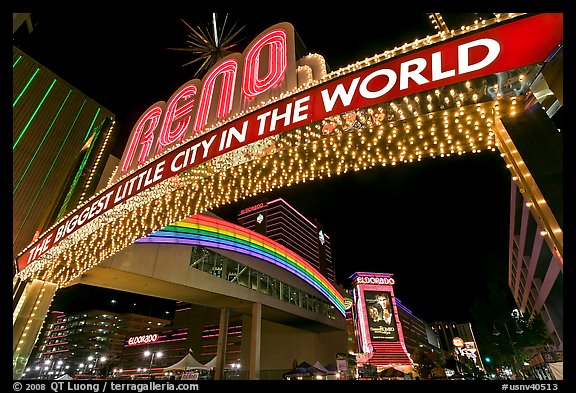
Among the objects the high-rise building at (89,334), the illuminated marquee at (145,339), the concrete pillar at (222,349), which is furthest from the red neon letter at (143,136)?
the high-rise building at (89,334)

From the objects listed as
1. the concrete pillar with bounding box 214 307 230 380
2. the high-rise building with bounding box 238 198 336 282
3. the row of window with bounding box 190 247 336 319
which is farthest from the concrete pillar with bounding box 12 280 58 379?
the high-rise building with bounding box 238 198 336 282

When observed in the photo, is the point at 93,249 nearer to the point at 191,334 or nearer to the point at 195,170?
the point at 195,170

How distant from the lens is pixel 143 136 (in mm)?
8391

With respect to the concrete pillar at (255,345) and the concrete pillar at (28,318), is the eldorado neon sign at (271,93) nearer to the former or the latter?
the concrete pillar at (28,318)

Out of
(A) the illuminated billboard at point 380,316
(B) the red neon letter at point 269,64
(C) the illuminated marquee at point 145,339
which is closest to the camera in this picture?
(B) the red neon letter at point 269,64

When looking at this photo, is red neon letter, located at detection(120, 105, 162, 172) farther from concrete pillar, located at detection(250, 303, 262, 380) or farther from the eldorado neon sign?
concrete pillar, located at detection(250, 303, 262, 380)

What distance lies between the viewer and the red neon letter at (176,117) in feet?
23.9

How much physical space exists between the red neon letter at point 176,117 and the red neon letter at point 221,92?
482 mm

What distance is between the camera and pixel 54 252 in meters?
8.83

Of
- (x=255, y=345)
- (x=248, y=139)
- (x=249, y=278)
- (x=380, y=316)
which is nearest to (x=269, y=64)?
(x=248, y=139)

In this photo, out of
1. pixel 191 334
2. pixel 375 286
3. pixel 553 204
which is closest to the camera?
pixel 553 204
